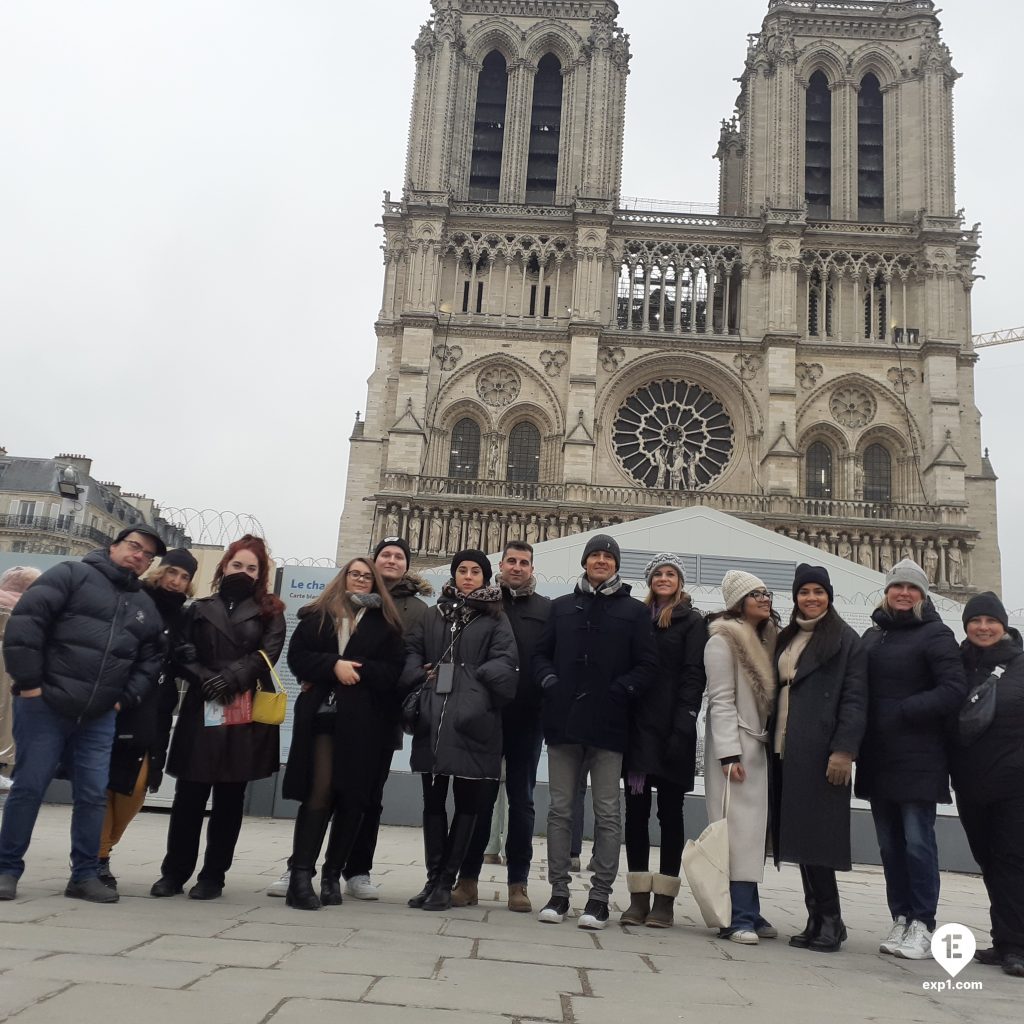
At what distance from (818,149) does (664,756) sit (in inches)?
1255

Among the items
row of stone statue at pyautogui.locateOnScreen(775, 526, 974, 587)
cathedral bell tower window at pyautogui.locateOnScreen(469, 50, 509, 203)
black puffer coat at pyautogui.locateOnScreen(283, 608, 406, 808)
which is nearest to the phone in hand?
black puffer coat at pyautogui.locateOnScreen(283, 608, 406, 808)

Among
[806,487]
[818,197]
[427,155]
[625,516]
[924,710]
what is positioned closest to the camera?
[924,710]

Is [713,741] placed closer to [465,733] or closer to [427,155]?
[465,733]

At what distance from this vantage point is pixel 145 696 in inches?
199

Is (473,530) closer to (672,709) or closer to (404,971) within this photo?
(672,709)

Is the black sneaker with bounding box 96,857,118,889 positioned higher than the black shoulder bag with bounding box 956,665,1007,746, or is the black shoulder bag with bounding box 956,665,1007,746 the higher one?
the black shoulder bag with bounding box 956,665,1007,746

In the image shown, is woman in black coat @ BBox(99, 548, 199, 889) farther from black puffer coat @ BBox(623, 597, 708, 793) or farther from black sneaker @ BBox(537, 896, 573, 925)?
black puffer coat @ BBox(623, 597, 708, 793)

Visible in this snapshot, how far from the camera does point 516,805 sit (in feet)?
17.7

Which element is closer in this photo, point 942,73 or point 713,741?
point 713,741

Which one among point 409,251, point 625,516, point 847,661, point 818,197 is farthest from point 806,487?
point 847,661

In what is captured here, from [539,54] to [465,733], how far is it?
31924 millimetres

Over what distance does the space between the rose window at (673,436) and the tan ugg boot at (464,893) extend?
2356 centimetres

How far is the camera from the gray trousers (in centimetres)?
493

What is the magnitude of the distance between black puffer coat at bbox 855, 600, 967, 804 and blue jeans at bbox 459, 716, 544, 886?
1760 mm
